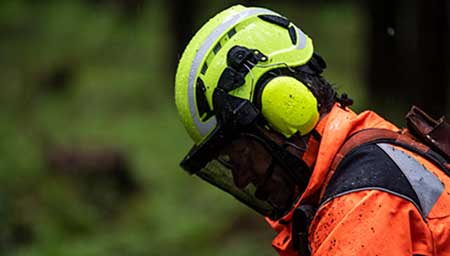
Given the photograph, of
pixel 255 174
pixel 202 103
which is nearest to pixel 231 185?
pixel 255 174

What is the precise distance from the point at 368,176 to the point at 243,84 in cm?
61

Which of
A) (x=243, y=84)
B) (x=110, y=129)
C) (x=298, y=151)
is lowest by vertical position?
(x=298, y=151)

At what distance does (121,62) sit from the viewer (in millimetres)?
17125

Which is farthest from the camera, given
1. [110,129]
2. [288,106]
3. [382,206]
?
[110,129]

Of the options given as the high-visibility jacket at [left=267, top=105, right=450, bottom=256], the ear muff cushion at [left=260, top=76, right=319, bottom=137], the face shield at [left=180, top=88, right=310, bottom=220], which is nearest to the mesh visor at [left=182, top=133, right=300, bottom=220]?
the face shield at [left=180, top=88, right=310, bottom=220]

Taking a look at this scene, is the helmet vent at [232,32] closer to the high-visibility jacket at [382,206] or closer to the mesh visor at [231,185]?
the mesh visor at [231,185]

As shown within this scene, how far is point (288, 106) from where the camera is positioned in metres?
3.32

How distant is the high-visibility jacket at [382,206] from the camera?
2857mm

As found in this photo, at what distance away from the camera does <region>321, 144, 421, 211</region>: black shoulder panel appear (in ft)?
9.64

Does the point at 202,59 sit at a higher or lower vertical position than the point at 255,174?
higher

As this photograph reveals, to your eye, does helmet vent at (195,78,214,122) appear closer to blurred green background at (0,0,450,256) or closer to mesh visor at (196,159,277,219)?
mesh visor at (196,159,277,219)

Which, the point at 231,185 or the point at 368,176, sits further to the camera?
the point at 231,185

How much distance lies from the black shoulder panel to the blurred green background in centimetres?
107

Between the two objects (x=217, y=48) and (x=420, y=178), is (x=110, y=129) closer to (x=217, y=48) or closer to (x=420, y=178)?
(x=217, y=48)
